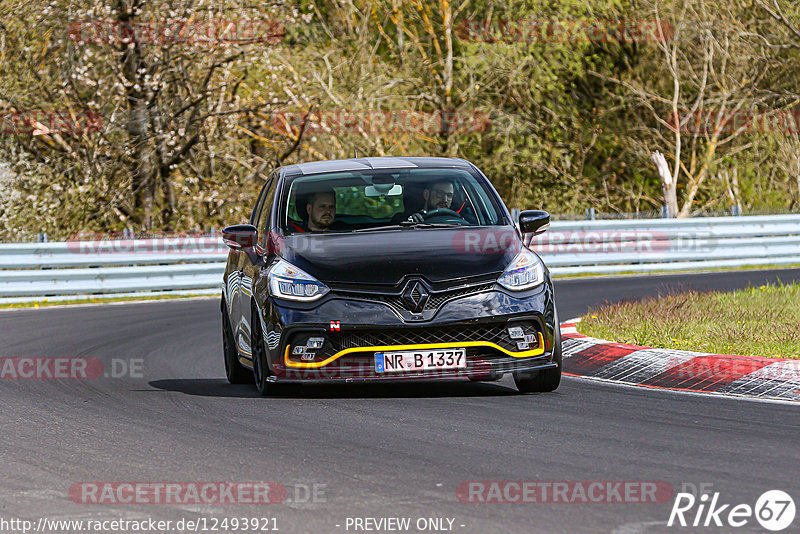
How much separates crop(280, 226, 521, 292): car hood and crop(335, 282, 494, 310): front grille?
0.27 ft

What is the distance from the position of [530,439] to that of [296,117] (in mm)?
23410

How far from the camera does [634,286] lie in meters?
→ 21.7

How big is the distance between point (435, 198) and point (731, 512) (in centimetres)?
508

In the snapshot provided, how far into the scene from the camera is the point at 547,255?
25469 mm

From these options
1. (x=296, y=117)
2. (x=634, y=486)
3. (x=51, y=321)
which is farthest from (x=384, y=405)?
(x=296, y=117)

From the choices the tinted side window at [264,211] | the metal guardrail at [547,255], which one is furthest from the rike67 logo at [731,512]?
the metal guardrail at [547,255]

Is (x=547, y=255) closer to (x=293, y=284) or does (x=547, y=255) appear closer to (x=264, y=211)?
(x=264, y=211)

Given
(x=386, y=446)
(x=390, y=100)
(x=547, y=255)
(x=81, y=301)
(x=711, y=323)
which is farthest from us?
(x=390, y=100)

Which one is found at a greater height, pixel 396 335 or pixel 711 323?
pixel 396 335

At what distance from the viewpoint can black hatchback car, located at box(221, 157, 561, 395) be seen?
905 centimetres

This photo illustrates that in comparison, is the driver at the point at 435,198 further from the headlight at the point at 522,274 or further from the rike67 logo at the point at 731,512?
the rike67 logo at the point at 731,512

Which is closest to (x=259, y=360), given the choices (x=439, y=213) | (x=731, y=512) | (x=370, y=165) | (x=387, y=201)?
(x=387, y=201)

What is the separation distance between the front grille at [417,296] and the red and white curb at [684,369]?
1.82 m

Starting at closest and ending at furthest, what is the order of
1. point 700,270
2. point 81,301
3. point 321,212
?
1. point 321,212
2. point 81,301
3. point 700,270
